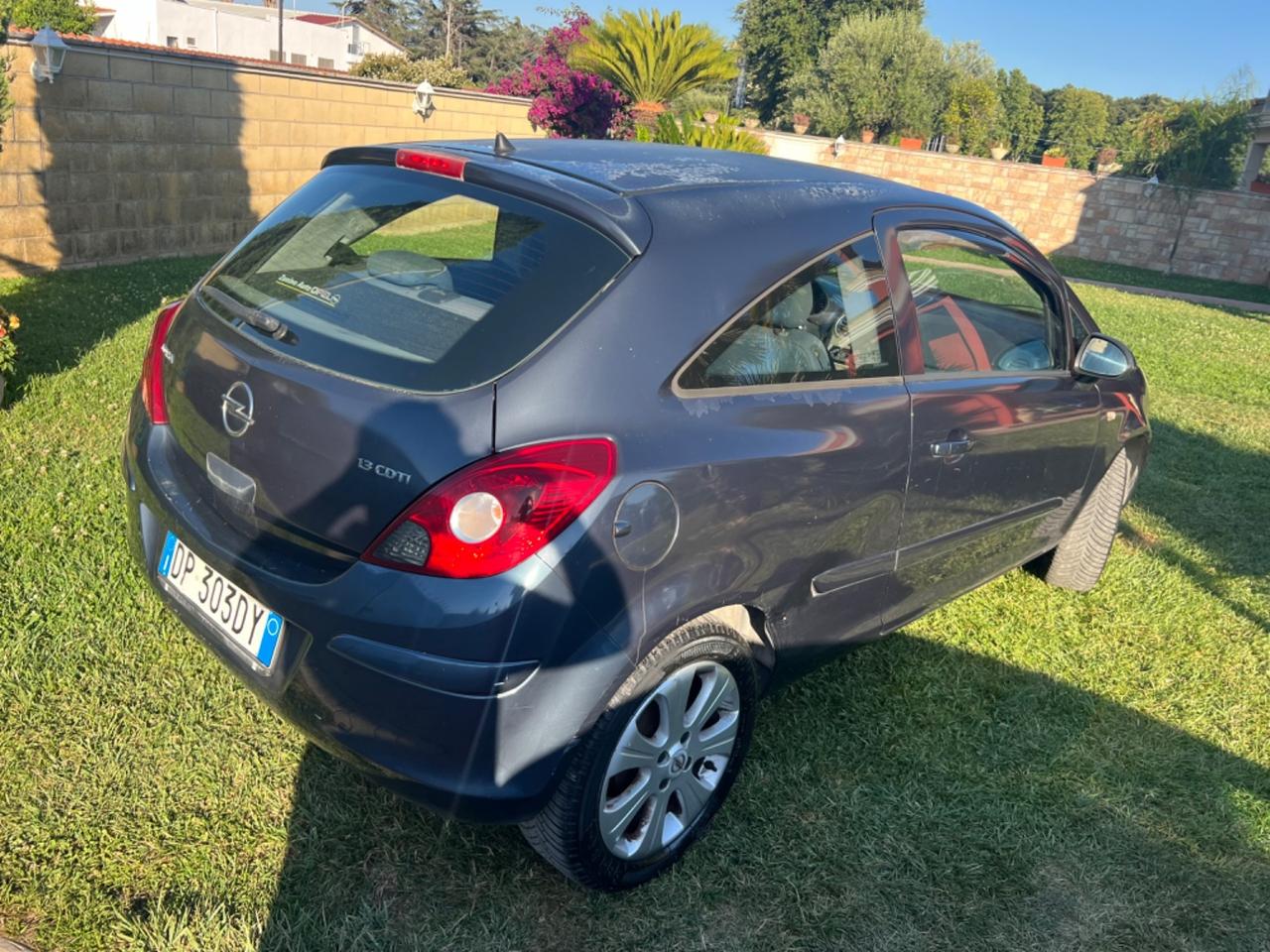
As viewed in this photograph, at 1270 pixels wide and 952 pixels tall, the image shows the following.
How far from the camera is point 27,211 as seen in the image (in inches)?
355

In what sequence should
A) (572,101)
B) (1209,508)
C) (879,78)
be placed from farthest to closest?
1. (879,78)
2. (572,101)
3. (1209,508)

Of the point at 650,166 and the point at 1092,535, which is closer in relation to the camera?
the point at 650,166

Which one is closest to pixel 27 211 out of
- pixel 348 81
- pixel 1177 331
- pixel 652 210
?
pixel 348 81

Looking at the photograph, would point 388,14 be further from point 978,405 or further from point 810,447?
point 810,447

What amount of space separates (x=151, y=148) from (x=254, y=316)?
941 cm

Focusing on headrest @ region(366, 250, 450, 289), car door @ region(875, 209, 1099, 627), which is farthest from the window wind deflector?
car door @ region(875, 209, 1099, 627)

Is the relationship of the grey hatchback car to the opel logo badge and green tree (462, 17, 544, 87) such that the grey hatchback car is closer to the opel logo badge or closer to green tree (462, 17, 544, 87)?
the opel logo badge

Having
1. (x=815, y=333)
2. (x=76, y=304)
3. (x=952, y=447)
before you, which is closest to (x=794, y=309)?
(x=815, y=333)

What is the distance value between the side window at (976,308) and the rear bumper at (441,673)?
1561 millimetres

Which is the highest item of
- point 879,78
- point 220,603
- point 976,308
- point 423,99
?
point 879,78

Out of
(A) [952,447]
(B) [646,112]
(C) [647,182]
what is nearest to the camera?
(C) [647,182]

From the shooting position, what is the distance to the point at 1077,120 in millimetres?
80312

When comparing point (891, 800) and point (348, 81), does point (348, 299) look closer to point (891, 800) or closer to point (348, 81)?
point (891, 800)

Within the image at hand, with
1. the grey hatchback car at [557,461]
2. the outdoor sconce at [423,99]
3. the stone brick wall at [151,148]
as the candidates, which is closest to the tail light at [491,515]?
the grey hatchback car at [557,461]
